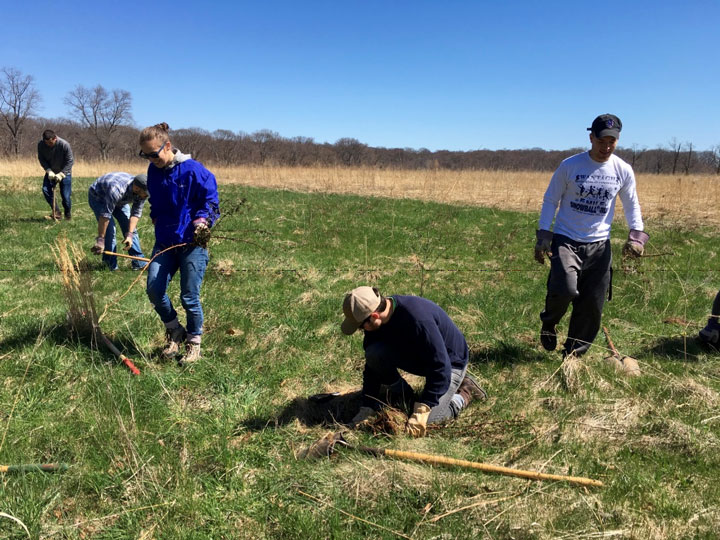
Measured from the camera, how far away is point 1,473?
2428 mm

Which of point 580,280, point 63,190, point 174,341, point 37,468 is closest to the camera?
point 37,468

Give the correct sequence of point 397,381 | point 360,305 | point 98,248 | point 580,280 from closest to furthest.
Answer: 1. point 360,305
2. point 397,381
3. point 580,280
4. point 98,248

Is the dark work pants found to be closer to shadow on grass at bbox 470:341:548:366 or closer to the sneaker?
shadow on grass at bbox 470:341:548:366

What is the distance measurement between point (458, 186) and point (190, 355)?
17.6 metres

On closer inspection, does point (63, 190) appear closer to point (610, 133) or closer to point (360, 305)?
point (360, 305)

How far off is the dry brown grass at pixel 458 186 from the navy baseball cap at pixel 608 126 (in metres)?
10.6

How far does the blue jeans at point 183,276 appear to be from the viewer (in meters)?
3.63

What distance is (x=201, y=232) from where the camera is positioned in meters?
3.53

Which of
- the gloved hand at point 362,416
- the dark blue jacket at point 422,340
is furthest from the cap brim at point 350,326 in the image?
the gloved hand at point 362,416

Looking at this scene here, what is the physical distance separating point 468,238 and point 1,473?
853 centimetres

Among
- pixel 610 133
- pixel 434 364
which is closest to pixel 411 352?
pixel 434 364

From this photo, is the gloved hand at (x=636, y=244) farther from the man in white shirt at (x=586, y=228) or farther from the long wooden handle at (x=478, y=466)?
the long wooden handle at (x=478, y=466)

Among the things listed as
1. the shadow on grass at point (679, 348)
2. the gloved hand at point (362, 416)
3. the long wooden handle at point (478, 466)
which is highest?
the shadow on grass at point (679, 348)

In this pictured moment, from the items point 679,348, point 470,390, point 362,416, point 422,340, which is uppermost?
point 422,340
